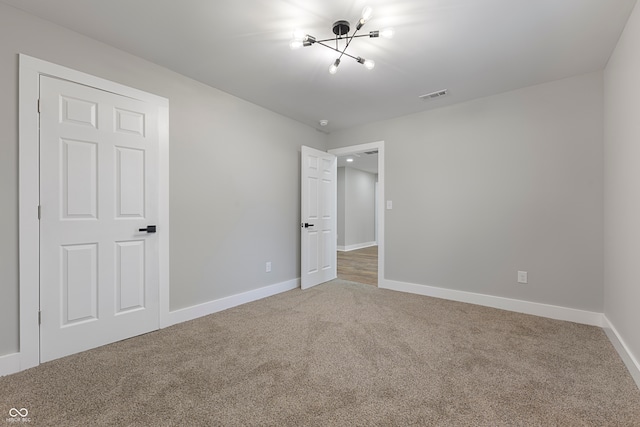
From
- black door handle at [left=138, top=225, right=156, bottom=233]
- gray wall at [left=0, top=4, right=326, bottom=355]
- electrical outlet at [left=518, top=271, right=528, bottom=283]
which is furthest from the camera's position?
electrical outlet at [left=518, top=271, right=528, bottom=283]

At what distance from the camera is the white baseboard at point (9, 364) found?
1826 mm

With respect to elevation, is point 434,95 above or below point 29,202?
above

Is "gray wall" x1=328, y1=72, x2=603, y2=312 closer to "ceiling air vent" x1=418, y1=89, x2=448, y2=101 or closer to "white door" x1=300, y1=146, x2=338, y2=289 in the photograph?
"ceiling air vent" x1=418, y1=89, x2=448, y2=101

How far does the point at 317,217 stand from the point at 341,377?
258 cm

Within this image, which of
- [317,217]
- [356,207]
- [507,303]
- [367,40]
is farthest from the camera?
[356,207]

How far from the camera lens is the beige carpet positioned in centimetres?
147

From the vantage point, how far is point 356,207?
8.27 metres

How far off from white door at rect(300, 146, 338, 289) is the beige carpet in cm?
132

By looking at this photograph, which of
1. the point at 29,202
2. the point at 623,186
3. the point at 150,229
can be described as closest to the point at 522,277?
the point at 623,186

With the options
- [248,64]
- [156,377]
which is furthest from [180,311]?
[248,64]

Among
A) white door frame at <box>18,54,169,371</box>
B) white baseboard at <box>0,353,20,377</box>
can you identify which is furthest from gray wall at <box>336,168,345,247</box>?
white baseboard at <box>0,353,20,377</box>

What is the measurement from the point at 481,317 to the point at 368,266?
280 centimetres

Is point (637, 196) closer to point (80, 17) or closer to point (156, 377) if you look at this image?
point (156, 377)

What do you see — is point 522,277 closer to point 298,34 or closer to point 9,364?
point 298,34
